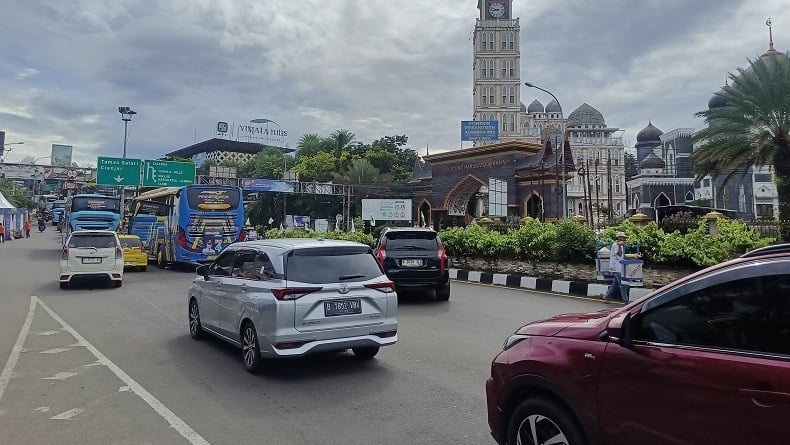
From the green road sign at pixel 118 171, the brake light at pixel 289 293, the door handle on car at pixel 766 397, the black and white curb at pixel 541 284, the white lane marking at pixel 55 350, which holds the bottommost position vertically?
the white lane marking at pixel 55 350

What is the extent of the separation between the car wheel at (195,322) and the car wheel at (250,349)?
1.93m

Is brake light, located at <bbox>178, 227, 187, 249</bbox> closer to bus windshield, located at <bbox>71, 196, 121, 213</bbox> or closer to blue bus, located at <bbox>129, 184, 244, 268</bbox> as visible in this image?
blue bus, located at <bbox>129, 184, 244, 268</bbox>

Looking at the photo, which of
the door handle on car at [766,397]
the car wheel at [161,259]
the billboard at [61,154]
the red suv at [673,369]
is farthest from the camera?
the billboard at [61,154]

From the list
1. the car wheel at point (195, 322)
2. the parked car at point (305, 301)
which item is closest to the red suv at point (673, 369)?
the parked car at point (305, 301)

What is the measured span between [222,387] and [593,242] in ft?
36.6

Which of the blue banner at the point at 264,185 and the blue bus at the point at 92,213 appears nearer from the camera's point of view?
the blue bus at the point at 92,213

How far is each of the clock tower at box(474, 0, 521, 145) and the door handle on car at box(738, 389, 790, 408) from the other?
101 m

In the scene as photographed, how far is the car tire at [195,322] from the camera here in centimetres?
809

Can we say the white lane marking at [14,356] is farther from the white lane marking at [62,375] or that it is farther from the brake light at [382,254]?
the brake light at [382,254]

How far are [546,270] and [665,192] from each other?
63.7 meters

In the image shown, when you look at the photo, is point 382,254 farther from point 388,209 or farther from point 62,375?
point 388,209

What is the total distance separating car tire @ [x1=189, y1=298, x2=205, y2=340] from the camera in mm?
8086

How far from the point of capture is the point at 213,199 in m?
20.3

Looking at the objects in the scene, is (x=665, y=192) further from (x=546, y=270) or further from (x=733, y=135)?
(x=546, y=270)
